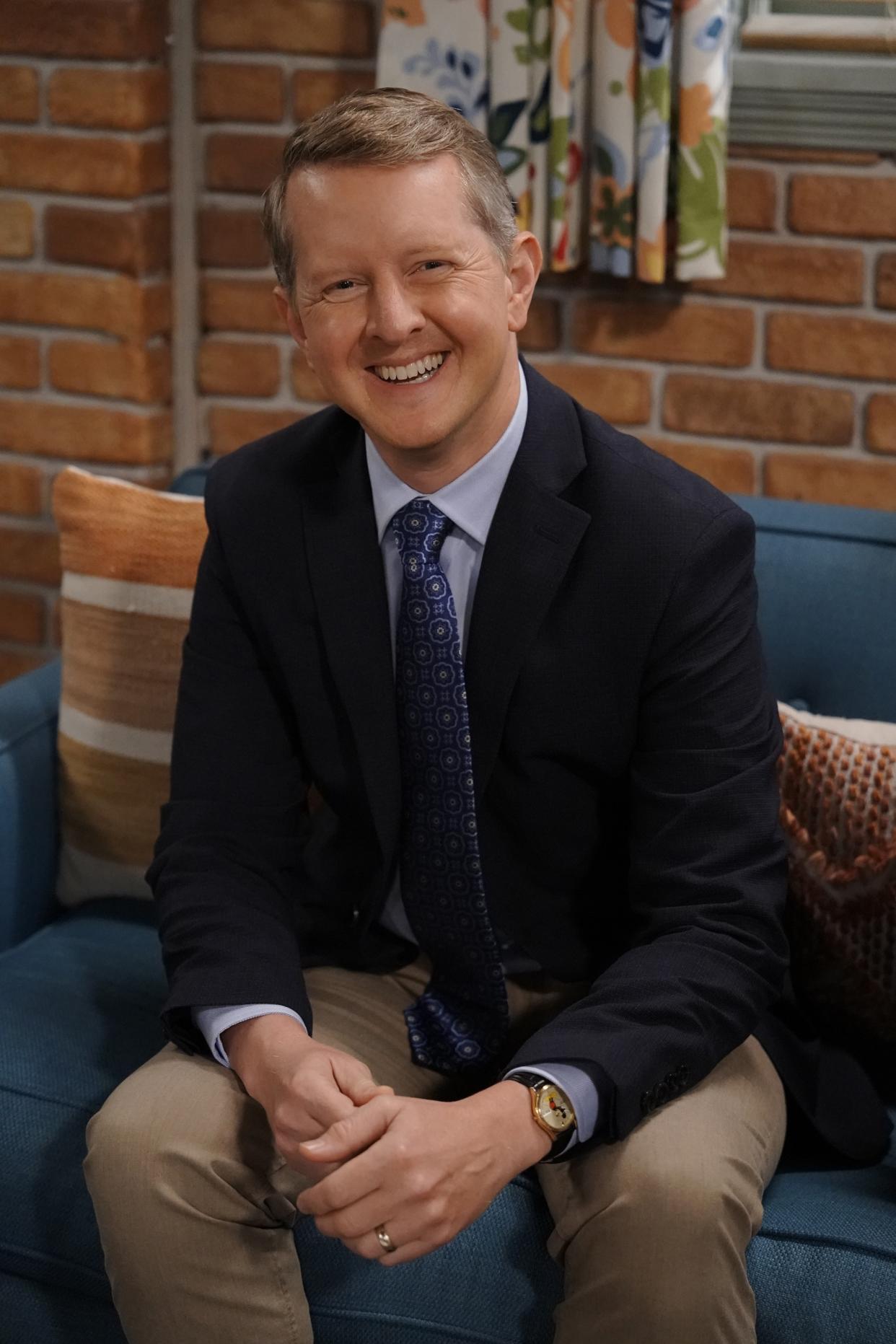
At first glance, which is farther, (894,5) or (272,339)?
(272,339)

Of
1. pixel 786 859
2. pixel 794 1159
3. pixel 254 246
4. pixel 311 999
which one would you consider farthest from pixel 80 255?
pixel 794 1159

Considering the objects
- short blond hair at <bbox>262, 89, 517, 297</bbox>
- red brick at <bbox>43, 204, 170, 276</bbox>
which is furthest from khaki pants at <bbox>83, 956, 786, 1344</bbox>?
red brick at <bbox>43, 204, 170, 276</bbox>

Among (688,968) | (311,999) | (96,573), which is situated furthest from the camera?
(96,573)

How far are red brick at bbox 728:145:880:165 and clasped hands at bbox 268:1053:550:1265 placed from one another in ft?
4.28

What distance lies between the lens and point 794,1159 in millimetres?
1498

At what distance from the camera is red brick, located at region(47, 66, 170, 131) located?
220cm

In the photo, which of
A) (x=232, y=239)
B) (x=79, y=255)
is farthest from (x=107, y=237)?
(x=232, y=239)

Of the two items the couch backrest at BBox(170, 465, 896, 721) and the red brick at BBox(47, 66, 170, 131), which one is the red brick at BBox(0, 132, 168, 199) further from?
the couch backrest at BBox(170, 465, 896, 721)

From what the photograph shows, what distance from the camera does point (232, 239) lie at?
2316mm

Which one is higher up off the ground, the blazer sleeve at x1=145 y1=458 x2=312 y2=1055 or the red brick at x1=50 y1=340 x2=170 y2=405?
the red brick at x1=50 y1=340 x2=170 y2=405

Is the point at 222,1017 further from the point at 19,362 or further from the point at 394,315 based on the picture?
the point at 19,362

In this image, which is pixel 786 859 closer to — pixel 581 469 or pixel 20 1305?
pixel 581 469

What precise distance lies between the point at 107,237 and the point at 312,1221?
57.0 inches

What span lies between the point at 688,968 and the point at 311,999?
0.41 metres
